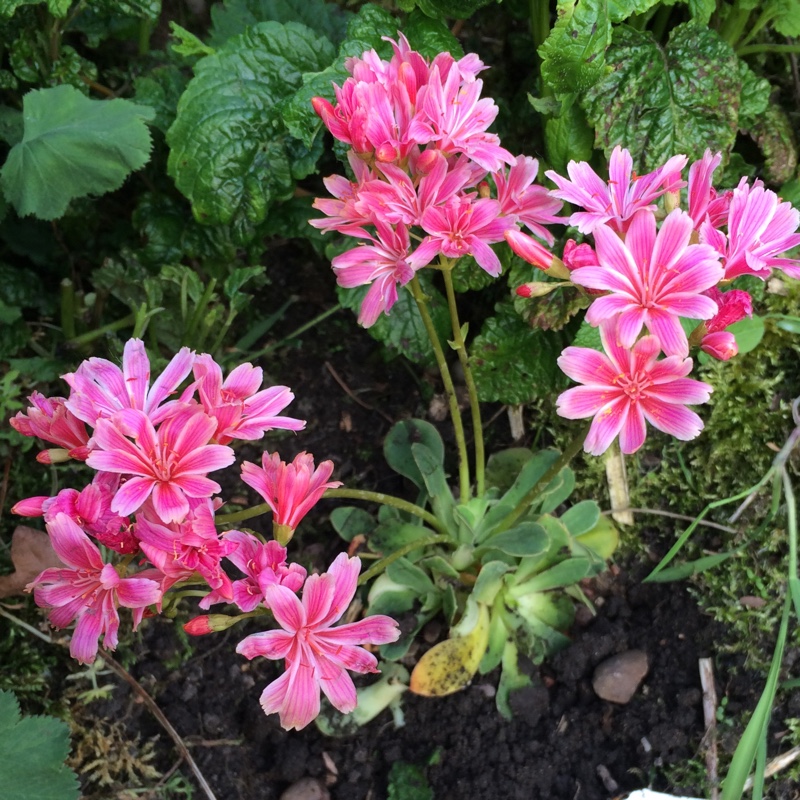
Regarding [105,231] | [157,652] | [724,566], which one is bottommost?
[157,652]

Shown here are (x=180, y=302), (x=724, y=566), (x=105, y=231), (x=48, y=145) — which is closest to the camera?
(x=48, y=145)

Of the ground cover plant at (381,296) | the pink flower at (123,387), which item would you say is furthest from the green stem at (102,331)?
the pink flower at (123,387)

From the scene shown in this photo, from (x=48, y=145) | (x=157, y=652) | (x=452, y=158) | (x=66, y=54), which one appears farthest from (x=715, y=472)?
(x=66, y=54)

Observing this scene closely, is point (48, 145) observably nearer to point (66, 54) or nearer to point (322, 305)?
point (66, 54)

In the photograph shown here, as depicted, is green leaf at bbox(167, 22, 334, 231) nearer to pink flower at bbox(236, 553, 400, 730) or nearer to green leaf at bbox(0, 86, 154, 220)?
green leaf at bbox(0, 86, 154, 220)

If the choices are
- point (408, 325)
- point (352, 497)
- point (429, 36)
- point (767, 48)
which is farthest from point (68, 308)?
point (767, 48)

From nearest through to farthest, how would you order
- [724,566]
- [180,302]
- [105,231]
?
[724,566] < [180,302] < [105,231]
